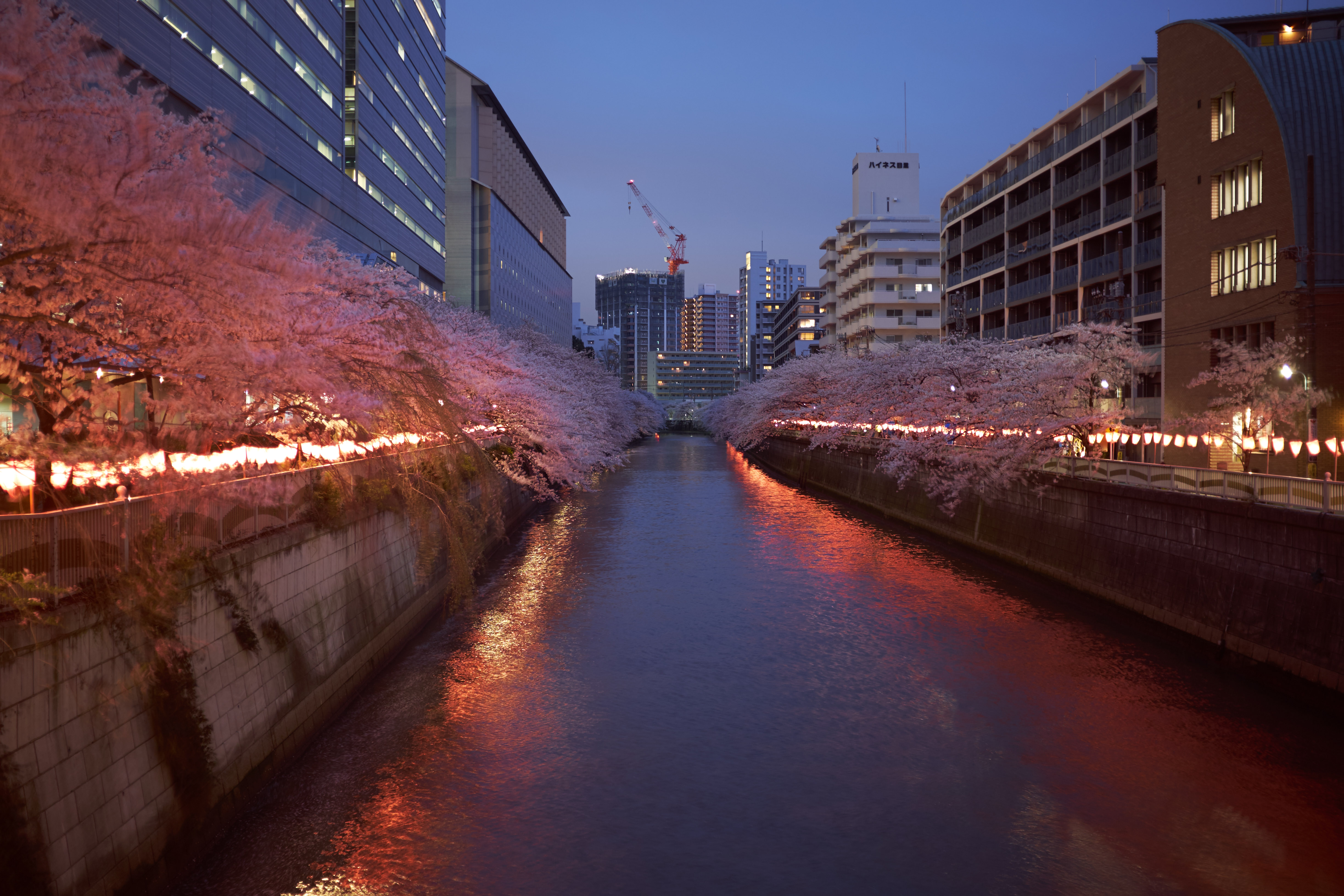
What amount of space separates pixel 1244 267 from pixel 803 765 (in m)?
30.0

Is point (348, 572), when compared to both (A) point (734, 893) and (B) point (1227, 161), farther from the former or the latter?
(B) point (1227, 161)

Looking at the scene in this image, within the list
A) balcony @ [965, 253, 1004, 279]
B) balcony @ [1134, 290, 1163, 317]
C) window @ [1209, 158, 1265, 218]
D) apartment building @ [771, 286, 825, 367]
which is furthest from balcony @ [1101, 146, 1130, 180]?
apartment building @ [771, 286, 825, 367]

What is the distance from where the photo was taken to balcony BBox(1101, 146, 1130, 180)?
4800cm

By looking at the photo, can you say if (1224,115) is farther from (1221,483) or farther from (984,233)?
(984,233)

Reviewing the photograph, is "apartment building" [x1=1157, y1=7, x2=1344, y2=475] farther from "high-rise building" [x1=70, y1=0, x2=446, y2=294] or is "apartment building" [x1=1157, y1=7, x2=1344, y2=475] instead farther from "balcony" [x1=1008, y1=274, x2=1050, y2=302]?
"high-rise building" [x1=70, y1=0, x2=446, y2=294]

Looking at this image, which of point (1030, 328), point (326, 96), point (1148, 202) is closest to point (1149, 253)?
point (1148, 202)

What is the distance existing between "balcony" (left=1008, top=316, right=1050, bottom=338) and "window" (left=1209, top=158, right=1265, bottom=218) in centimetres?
1721

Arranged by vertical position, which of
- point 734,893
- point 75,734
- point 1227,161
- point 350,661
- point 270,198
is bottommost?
point 734,893

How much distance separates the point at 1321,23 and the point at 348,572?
149ft

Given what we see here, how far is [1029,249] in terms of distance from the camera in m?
59.8

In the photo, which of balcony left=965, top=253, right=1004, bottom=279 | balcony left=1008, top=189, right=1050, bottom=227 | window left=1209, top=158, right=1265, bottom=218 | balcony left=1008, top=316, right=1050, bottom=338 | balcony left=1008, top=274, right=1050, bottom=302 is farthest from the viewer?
balcony left=965, top=253, right=1004, bottom=279

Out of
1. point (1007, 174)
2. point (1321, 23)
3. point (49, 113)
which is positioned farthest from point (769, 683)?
point (1007, 174)

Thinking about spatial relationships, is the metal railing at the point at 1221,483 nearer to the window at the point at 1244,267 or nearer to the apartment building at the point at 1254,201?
the apartment building at the point at 1254,201

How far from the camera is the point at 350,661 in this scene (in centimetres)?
1722
